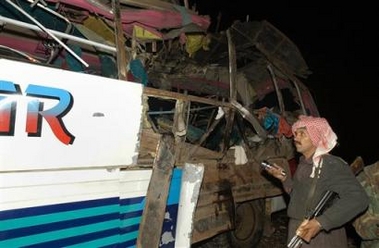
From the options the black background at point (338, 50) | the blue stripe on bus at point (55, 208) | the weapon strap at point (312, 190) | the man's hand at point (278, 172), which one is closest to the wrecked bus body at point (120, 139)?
the blue stripe on bus at point (55, 208)

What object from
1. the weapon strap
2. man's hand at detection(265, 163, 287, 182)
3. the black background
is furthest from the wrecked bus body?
the black background

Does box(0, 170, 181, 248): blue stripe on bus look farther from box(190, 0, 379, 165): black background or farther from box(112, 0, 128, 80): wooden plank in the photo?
box(190, 0, 379, 165): black background

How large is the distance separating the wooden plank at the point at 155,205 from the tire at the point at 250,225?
264cm

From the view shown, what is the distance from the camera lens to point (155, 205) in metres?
3.32

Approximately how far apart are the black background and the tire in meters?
16.5

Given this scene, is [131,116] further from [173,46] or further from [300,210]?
[173,46]

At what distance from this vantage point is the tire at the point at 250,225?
5.83 metres

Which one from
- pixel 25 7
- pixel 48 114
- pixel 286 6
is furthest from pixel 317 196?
pixel 286 6

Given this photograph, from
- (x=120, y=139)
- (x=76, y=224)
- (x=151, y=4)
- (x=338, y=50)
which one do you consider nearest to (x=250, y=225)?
(x=151, y=4)

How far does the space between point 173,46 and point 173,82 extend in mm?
570

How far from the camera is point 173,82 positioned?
6.14 meters

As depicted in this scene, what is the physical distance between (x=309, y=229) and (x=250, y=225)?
303 cm

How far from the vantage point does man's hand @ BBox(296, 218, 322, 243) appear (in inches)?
118

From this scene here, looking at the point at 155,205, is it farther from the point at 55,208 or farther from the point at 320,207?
the point at 320,207
